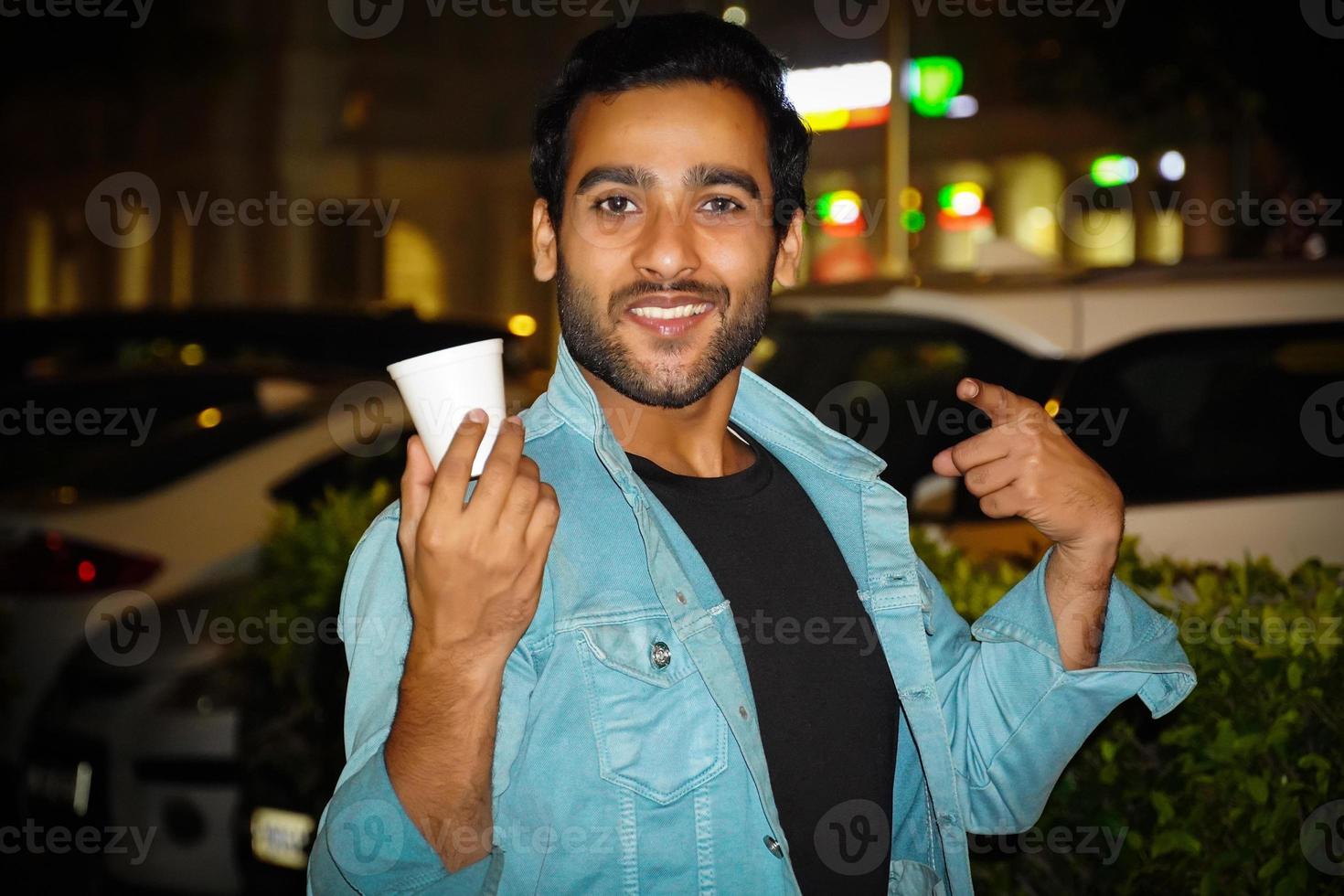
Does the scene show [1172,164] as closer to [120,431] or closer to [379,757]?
[120,431]

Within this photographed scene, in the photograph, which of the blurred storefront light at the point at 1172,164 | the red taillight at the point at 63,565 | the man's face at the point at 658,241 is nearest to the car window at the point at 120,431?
the red taillight at the point at 63,565

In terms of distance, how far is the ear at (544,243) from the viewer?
2258 millimetres

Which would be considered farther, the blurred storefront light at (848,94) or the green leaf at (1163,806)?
the blurred storefront light at (848,94)

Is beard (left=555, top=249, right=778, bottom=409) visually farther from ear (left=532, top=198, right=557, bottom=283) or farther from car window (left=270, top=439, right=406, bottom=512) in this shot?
car window (left=270, top=439, right=406, bottom=512)

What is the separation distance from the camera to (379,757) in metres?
1.72

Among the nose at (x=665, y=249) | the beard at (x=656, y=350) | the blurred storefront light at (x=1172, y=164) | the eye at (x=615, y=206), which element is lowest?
the beard at (x=656, y=350)

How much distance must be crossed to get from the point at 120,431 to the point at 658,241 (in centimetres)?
558

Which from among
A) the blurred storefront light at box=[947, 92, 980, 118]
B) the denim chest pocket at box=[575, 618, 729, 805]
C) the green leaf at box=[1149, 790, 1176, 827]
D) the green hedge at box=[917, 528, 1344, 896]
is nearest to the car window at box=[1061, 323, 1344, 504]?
the green hedge at box=[917, 528, 1344, 896]

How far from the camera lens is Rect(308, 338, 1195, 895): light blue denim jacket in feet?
5.84

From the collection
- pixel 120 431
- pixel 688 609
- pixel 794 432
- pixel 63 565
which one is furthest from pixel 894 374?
pixel 120 431

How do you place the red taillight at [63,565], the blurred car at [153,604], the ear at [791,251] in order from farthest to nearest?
the red taillight at [63,565], the blurred car at [153,604], the ear at [791,251]

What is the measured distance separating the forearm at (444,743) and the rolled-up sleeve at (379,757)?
0.08 ft

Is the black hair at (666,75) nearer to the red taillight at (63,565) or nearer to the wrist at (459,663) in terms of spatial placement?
Result: the wrist at (459,663)

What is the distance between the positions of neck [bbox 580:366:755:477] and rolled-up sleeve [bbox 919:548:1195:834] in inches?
17.9
